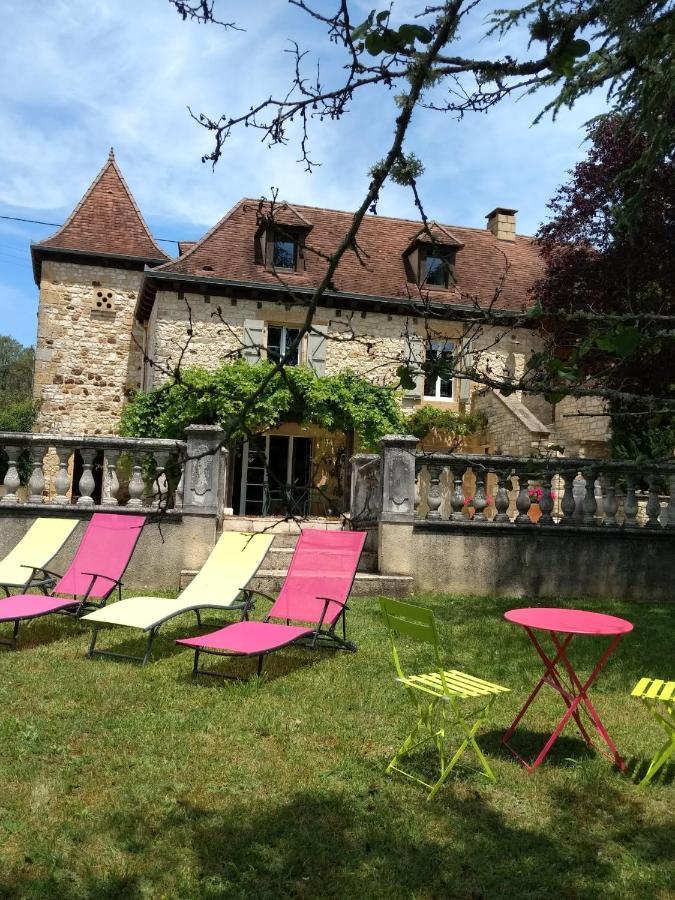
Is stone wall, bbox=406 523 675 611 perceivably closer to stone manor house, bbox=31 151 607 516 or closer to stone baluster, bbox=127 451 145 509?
stone baluster, bbox=127 451 145 509

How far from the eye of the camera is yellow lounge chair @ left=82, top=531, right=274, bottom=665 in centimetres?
600

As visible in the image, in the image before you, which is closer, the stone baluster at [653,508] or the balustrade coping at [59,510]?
the balustrade coping at [59,510]

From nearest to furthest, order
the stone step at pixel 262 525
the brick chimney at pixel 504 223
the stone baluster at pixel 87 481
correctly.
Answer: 1. the stone baluster at pixel 87 481
2. the stone step at pixel 262 525
3. the brick chimney at pixel 504 223

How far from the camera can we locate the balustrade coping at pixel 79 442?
30.3 ft

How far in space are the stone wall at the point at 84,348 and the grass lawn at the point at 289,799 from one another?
13208 millimetres

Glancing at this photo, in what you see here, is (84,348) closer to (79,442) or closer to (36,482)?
(79,442)

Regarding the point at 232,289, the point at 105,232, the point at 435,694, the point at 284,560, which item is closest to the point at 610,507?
the point at 284,560

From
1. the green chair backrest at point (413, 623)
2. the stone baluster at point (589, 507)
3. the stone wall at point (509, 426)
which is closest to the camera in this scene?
the green chair backrest at point (413, 623)

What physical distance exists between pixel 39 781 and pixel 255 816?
1.11m

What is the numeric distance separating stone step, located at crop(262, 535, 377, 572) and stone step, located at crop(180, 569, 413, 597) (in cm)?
37

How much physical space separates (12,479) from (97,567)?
2540 mm

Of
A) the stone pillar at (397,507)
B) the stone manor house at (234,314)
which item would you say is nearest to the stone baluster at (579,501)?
the stone pillar at (397,507)

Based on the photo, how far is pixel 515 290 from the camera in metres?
19.3

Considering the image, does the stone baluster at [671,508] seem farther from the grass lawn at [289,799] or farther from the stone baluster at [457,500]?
the grass lawn at [289,799]
